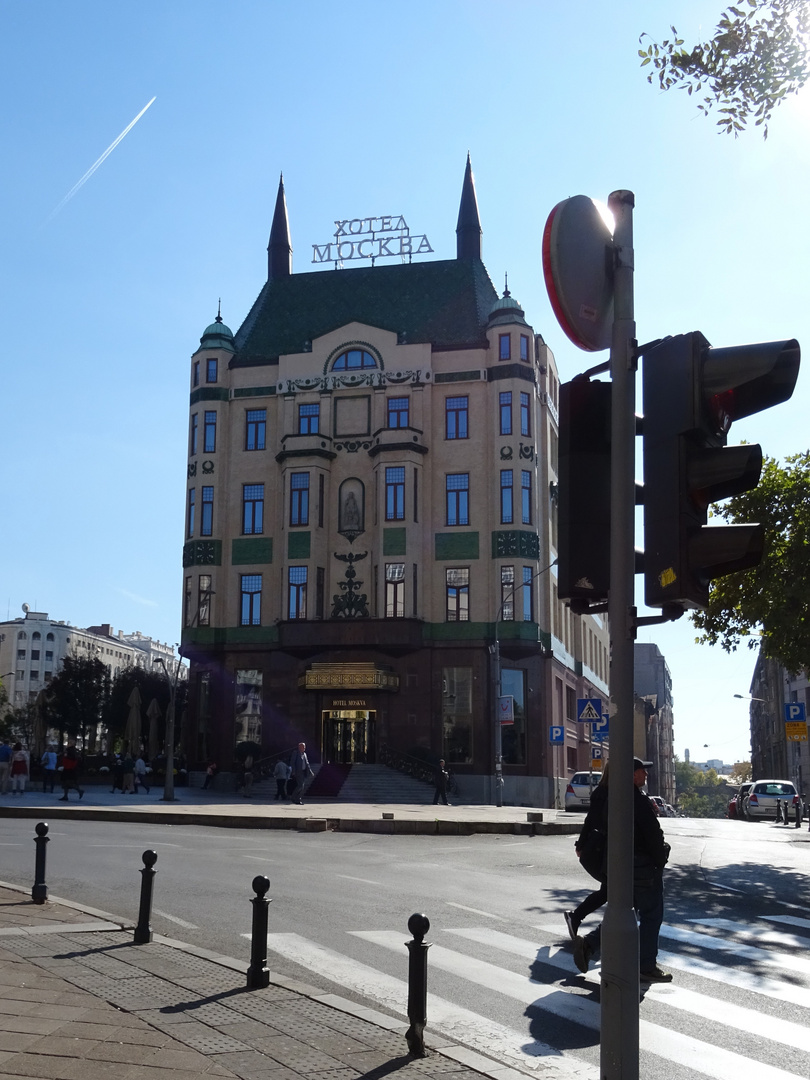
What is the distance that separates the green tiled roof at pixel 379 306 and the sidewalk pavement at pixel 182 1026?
4457cm

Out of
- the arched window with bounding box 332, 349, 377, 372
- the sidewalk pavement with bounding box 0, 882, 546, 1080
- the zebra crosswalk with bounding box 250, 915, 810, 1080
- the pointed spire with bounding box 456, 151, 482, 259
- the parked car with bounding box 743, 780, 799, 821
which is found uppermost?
the pointed spire with bounding box 456, 151, 482, 259

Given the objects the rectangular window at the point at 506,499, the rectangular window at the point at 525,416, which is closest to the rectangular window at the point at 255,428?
the rectangular window at the point at 506,499

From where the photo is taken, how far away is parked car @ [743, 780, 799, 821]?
130 ft

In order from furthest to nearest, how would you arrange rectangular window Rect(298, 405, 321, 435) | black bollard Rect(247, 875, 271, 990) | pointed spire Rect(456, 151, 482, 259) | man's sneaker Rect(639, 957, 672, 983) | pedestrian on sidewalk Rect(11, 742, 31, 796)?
pointed spire Rect(456, 151, 482, 259)
rectangular window Rect(298, 405, 321, 435)
pedestrian on sidewalk Rect(11, 742, 31, 796)
man's sneaker Rect(639, 957, 672, 983)
black bollard Rect(247, 875, 271, 990)

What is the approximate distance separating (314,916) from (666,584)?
849 centimetres

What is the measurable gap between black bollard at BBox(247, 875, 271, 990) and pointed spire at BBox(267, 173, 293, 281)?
175 feet

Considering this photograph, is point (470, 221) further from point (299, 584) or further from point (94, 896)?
point (94, 896)

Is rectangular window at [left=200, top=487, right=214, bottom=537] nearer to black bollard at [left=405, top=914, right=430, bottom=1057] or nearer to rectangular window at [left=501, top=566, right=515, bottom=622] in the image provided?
rectangular window at [left=501, top=566, right=515, bottom=622]

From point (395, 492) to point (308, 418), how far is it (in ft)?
18.7

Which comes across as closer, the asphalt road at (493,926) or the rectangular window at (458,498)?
the asphalt road at (493,926)

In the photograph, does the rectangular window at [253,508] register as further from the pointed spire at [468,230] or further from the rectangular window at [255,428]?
the pointed spire at [468,230]

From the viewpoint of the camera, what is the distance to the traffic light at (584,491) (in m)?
4.65

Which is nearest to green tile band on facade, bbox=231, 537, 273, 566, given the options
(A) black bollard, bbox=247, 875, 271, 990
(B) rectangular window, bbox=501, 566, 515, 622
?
(B) rectangular window, bbox=501, 566, 515, 622

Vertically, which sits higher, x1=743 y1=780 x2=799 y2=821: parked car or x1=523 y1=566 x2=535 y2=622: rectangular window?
x1=523 y1=566 x2=535 y2=622: rectangular window
